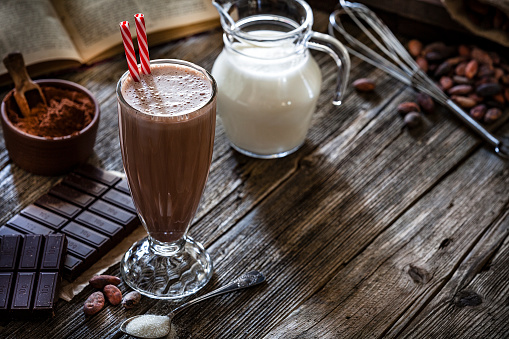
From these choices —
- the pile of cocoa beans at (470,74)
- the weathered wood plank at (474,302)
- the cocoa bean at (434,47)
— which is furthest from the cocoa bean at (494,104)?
the weathered wood plank at (474,302)

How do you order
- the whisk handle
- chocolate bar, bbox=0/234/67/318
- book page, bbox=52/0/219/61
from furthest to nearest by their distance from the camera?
book page, bbox=52/0/219/61 < the whisk handle < chocolate bar, bbox=0/234/67/318

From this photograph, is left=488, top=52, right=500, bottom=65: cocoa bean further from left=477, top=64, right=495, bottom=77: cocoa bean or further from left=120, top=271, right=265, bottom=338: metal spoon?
left=120, top=271, right=265, bottom=338: metal spoon

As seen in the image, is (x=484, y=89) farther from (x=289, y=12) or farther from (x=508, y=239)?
(x=289, y=12)

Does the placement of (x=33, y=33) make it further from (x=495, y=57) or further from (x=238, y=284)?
(x=495, y=57)

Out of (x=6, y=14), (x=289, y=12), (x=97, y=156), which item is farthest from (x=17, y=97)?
(x=289, y=12)

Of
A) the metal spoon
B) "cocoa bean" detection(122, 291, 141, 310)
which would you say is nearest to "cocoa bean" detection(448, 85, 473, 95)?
the metal spoon

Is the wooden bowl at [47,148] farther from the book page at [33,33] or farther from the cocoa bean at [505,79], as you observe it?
the cocoa bean at [505,79]
